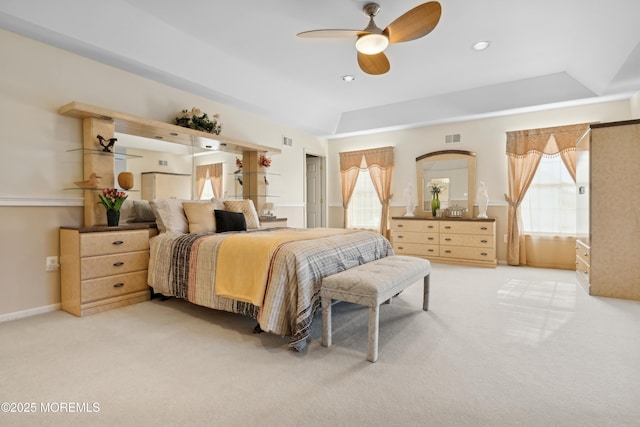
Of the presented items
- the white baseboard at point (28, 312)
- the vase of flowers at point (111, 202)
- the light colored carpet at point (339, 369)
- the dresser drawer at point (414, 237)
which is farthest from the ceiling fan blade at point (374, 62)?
the white baseboard at point (28, 312)

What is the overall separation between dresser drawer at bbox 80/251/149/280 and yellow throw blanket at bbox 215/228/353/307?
116 centimetres

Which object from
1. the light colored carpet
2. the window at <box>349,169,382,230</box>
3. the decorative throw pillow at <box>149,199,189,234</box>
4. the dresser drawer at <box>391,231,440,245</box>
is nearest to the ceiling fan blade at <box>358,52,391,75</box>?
the light colored carpet

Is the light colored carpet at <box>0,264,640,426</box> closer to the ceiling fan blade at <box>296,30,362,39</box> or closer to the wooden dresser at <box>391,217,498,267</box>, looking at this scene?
the wooden dresser at <box>391,217,498,267</box>

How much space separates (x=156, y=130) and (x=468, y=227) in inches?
188

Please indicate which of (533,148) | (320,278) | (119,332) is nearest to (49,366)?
(119,332)

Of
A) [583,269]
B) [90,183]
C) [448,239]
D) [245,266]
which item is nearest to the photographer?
[245,266]

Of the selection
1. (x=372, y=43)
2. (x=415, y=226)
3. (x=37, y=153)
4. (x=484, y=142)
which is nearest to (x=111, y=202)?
(x=37, y=153)

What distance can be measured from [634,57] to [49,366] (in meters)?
5.97

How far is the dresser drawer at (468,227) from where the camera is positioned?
5.12 metres

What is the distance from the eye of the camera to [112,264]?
3.12 metres

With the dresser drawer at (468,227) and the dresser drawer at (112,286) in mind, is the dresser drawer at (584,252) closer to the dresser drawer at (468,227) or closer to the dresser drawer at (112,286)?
the dresser drawer at (468,227)

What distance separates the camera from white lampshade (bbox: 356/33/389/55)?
274 cm

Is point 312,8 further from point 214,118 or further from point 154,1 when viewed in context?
point 214,118

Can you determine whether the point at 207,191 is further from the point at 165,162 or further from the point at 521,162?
the point at 521,162
